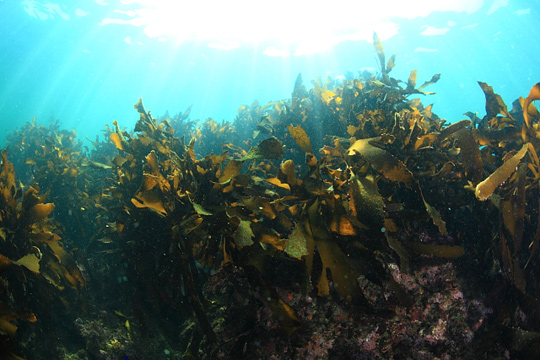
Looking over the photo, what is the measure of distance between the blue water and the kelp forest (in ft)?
50.3

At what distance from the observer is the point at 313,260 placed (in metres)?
1.38

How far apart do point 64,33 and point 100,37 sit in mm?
3632

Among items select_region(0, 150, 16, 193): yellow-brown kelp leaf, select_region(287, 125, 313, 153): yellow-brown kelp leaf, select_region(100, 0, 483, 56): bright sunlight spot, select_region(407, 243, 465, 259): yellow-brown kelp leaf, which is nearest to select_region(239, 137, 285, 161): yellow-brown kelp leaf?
select_region(287, 125, 313, 153): yellow-brown kelp leaf

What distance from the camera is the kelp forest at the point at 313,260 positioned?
1312 mm

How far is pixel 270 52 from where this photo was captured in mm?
26547

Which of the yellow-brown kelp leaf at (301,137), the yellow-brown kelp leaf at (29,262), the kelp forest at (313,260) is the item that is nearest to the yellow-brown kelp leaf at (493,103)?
A: the kelp forest at (313,260)

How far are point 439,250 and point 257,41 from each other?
26340mm

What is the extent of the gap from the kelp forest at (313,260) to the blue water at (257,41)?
50.3 ft

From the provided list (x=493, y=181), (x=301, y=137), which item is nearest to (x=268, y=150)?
(x=301, y=137)

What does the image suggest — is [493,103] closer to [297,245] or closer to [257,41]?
[297,245]

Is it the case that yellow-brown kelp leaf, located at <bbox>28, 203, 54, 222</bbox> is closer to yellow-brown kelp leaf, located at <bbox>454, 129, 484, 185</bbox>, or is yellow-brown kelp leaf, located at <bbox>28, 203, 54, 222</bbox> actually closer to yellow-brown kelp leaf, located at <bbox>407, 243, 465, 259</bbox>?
yellow-brown kelp leaf, located at <bbox>407, 243, 465, 259</bbox>

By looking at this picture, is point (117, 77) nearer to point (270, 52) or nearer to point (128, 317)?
point (270, 52)

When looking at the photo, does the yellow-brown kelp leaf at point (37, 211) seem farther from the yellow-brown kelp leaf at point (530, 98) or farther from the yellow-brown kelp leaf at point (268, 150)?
the yellow-brown kelp leaf at point (530, 98)

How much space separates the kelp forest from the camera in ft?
4.31
